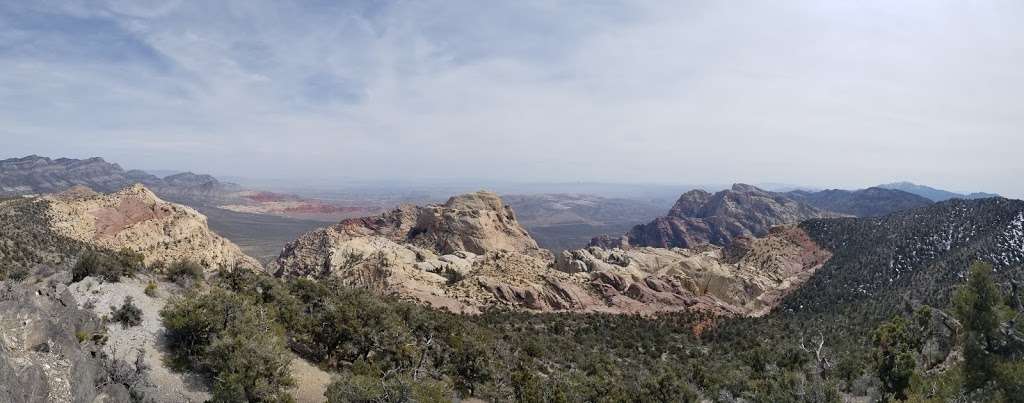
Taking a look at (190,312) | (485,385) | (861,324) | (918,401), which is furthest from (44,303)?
(861,324)

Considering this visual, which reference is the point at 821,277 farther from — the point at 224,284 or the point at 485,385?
the point at 224,284

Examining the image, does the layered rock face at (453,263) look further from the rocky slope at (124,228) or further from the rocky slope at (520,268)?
the rocky slope at (124,228)

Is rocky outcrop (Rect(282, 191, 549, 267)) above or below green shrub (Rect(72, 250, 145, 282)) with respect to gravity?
below

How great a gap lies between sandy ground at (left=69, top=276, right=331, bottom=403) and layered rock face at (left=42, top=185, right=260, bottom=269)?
1127 inches

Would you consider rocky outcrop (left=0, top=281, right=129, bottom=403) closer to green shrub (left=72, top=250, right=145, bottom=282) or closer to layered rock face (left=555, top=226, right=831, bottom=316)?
green shrub (left=72, top=250, right=145, bottom=282)

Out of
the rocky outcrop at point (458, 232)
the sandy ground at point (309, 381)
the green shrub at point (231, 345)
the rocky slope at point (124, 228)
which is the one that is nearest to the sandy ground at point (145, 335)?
the green shrub at point (231, 345)

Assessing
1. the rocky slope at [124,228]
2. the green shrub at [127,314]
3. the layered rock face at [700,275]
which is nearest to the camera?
the green shrub at [127,314]

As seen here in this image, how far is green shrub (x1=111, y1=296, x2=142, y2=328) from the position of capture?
2498 cm

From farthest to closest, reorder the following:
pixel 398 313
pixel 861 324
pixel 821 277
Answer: pixel 821 277 < pixel 861 324 < pixel 398 313

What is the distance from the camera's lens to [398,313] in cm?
3353

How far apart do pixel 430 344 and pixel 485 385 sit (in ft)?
13.0

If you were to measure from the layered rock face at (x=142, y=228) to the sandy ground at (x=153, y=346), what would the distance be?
93.9 ft

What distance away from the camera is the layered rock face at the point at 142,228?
5803 cm

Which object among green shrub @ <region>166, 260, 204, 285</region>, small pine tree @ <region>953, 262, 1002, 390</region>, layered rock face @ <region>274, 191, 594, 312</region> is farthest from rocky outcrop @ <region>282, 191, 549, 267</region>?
small pine tree @ <region>953, 262, 1002, 390</region>
